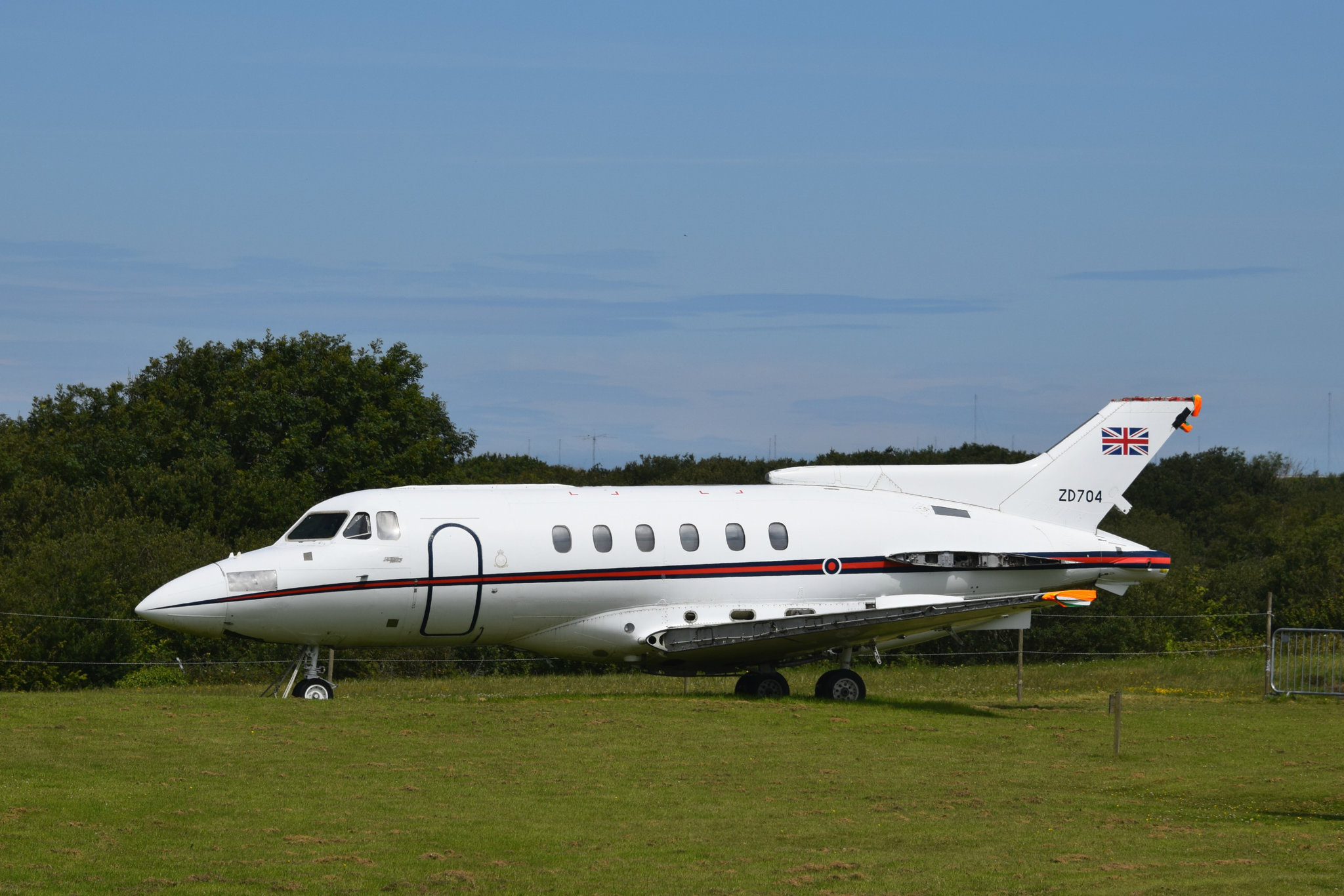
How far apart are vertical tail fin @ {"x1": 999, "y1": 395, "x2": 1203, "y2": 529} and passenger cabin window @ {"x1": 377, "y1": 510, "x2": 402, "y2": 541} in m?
11.8

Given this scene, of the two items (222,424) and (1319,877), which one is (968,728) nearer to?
(1319,877)

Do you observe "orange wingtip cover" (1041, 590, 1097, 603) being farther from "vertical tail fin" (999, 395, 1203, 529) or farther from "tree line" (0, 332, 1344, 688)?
"tree line" (0, 332, 1344, 688)

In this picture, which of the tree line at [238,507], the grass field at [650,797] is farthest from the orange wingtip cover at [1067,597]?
the tree line at [238,507]

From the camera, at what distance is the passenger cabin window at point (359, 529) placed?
24.3 metres

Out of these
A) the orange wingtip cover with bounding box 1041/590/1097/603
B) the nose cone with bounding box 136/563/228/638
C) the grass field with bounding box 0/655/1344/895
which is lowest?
the grass field with bounding box 0/655/1344/895

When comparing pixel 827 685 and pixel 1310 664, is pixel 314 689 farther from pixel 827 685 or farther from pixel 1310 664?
pixel 1310 664

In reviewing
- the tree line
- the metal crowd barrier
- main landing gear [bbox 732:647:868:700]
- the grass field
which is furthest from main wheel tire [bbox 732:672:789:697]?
the tree line

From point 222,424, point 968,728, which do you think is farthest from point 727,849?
point 222,424

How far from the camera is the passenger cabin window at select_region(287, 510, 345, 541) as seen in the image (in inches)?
959

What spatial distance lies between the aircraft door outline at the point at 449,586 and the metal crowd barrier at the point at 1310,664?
1214cm

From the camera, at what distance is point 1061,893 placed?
1169 centimetres

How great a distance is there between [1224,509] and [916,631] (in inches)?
2951

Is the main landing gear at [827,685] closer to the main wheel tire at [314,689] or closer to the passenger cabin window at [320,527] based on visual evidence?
the main wheel tire at [314,689]

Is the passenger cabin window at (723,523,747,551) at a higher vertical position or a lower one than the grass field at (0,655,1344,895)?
higher
